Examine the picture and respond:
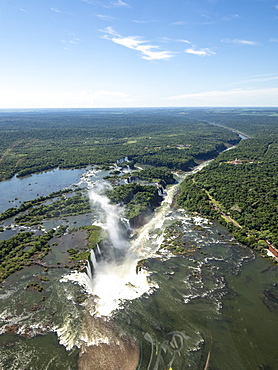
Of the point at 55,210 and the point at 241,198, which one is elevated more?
the point at 241,198

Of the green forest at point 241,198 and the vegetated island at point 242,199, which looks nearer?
the vegetated island at point 242,199

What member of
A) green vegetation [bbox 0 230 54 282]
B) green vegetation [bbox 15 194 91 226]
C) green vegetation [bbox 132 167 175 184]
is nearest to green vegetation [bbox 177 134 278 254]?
green vegetation [bbox 132 167 175 184]

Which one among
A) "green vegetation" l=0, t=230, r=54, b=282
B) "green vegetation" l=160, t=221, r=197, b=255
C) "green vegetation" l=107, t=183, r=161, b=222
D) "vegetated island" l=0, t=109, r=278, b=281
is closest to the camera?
"green vegetation" l=0, t=230, r=54, b=282

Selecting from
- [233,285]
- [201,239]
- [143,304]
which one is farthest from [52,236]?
[233,285]

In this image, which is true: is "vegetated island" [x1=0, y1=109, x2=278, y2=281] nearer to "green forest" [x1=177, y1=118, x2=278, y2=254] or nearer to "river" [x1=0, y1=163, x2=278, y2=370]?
"green forest" [x1=177, y1=118, x2=278, y2=254]

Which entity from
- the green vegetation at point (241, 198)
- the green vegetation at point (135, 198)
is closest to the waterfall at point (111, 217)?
the green vegetation at point (135, 198)

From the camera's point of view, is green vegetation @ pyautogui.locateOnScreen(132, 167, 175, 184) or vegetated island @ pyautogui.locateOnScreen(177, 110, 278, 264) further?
green vegetation @ pyautogui.locateOnScreen(132, 167, 175, 184)

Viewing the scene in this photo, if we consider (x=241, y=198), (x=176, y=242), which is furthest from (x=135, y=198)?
(x=241, y=198)

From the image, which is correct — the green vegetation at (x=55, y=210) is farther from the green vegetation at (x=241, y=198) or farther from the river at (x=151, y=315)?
the green vegetation at (x=241, y=198)

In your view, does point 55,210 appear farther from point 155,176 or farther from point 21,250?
point 155,176
